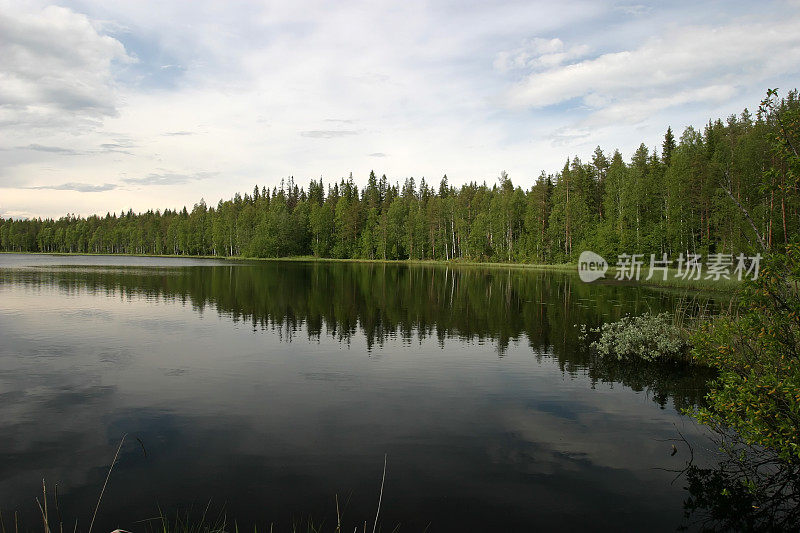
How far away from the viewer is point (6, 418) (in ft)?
40.6

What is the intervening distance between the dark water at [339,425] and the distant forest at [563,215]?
5.75 metres

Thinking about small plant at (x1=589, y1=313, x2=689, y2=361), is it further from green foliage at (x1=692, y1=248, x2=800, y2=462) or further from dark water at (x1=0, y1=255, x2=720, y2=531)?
green foliage at (x1=692, y1=248, x2=800, y2=462)

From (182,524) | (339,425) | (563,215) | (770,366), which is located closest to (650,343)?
(770,366)

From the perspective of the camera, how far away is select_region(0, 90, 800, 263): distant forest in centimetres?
4919

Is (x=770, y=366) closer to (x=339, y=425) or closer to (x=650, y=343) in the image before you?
(x=339, y=425)

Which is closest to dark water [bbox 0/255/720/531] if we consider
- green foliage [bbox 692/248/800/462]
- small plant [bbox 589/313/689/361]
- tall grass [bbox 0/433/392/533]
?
tall grass [bbox 0/433/392/533]

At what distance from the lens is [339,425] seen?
12.4 meters

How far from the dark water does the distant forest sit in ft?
18.9

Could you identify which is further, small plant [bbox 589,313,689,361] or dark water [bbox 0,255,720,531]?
small plant [bbox 589,313,689,361]

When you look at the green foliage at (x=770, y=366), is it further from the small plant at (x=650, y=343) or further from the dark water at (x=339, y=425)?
the small plant at (x=650, y=343)

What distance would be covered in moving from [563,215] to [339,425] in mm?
88312

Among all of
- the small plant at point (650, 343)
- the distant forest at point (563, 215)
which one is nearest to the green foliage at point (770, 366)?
the distant forest at point (563, 215)

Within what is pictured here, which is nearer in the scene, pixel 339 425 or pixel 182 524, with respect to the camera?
pixel 182 524

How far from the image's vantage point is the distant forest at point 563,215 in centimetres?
4919
